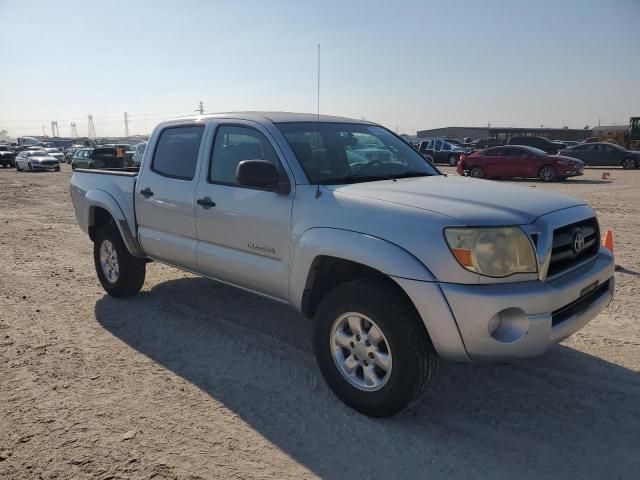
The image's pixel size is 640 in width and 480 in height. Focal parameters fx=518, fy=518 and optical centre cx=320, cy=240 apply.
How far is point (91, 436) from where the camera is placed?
300 centimetres

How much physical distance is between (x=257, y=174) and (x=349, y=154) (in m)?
0.94

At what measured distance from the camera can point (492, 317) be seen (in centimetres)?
271

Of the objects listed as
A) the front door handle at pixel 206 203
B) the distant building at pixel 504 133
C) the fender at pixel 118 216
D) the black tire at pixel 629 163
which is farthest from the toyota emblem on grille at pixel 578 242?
the distant building at pixel 504 133

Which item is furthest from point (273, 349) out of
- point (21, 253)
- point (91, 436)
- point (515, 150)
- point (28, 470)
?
point (515, 150)

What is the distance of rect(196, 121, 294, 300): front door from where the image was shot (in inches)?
143

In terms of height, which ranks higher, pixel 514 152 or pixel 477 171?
pixel 514 152

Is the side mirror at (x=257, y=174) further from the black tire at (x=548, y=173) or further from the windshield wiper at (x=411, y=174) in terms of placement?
the black tire at (x=548, y=173)

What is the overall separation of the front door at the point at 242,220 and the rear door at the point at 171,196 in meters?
0.18

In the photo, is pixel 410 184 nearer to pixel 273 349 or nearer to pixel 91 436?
pixel 273 349

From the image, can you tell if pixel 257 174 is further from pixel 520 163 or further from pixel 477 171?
pixel 477 171

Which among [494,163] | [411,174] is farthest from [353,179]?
[494,163]

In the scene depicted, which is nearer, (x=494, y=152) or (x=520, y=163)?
(x=520, y=163)

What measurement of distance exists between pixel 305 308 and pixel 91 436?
1498 mm

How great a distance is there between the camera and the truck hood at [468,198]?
9.41ft
